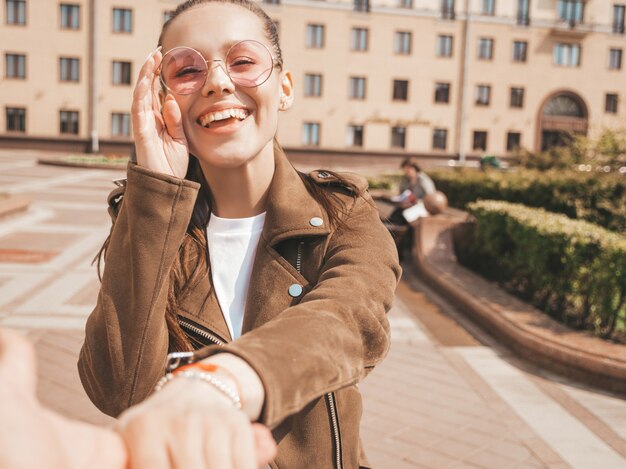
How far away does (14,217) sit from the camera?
37.6 ft

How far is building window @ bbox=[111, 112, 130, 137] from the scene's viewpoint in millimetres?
34781

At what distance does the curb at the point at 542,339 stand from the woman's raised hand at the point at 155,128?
3.98 metres

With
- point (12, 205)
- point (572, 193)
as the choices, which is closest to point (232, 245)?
point (572, 193)

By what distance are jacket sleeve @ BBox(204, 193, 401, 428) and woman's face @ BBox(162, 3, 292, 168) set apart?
318 mm

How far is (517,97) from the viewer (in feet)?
123

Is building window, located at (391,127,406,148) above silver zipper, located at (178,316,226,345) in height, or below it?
above

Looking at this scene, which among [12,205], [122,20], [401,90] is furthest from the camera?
[401,90]

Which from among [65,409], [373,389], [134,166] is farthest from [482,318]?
[134,166]

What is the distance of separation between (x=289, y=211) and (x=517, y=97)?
38.9m

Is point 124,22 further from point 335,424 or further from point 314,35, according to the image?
point 335,424

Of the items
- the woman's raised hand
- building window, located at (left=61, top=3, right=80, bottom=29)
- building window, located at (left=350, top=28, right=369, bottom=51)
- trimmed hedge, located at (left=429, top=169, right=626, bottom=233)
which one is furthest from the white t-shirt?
building window, located at (left=61, top=3, right=80, bottom=29)

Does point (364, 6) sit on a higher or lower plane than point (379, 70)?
higher

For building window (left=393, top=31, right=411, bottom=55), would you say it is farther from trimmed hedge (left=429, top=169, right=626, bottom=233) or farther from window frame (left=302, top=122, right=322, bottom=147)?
trimmed hedge (left=429, top=169, right=626, bottom=233)

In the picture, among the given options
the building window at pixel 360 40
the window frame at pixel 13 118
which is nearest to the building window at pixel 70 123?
the window frame at pixel 13 118
